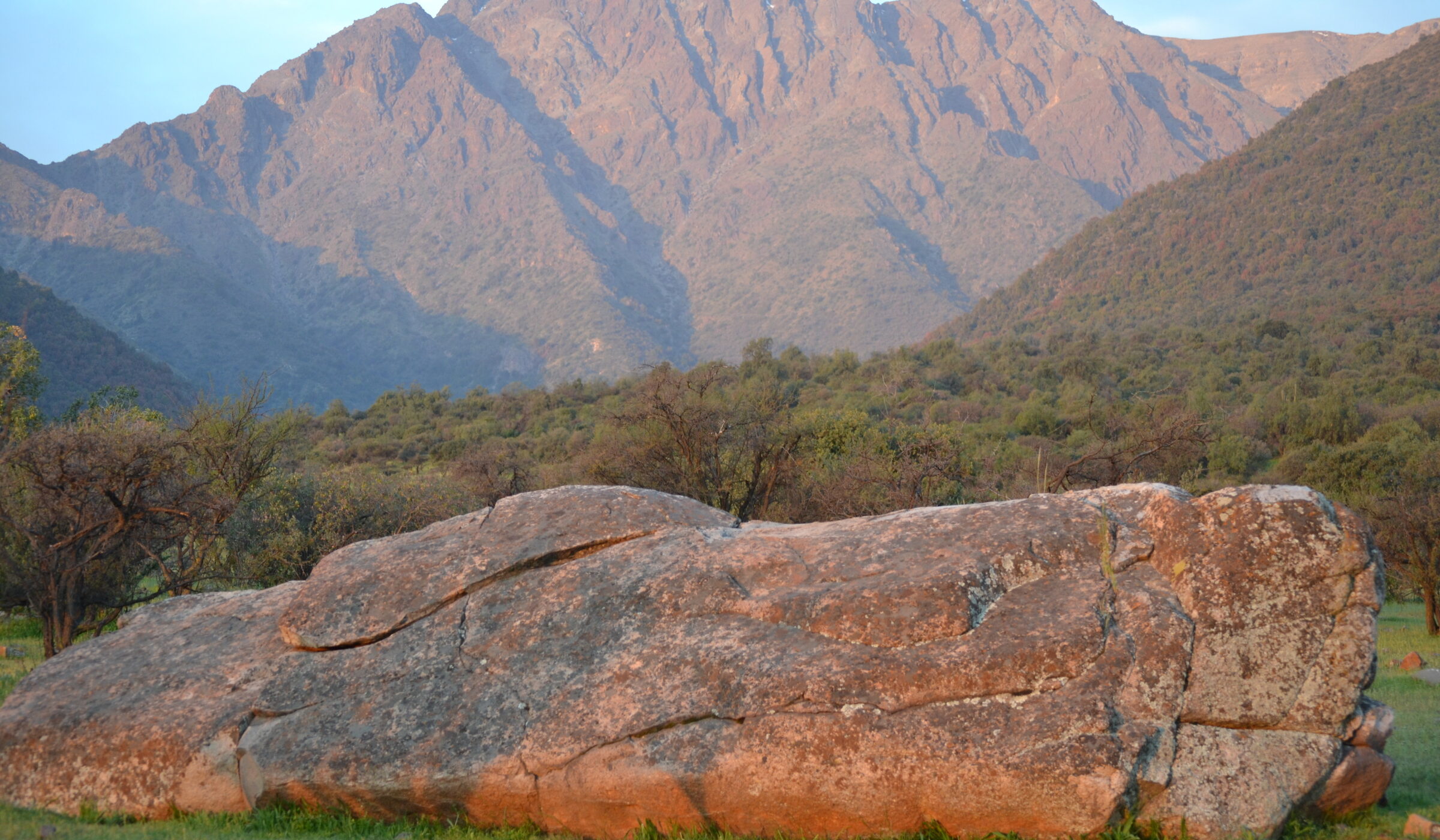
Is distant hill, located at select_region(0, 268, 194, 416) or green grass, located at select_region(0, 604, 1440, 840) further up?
distant hill, located at select_region(0, 268, 194, 416)

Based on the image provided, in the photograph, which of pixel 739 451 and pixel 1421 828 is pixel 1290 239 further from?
pixel 1421 828

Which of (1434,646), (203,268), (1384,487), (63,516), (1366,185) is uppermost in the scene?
(203,268)

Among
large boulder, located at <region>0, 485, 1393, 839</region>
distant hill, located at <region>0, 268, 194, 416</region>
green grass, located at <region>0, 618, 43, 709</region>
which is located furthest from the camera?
distant hill, located at <region>0, 268, 194, 416</region>

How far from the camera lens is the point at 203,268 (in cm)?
18900

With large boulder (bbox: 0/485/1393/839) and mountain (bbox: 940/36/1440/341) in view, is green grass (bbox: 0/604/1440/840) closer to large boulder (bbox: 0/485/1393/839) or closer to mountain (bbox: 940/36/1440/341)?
large boulder (bbox: 0/485/1393/839)

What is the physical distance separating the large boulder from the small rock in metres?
0.28

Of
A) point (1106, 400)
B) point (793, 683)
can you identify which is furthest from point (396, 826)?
point (1106, 400)

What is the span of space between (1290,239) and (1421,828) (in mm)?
104049

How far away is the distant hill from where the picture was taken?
79.6 meters

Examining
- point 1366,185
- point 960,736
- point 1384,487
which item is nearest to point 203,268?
point 1366,185

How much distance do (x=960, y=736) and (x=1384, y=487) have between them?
1416 inches

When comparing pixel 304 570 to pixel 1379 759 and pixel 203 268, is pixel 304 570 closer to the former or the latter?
pixel 1379 759

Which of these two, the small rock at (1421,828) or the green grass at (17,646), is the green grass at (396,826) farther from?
the green grass at (17,646)

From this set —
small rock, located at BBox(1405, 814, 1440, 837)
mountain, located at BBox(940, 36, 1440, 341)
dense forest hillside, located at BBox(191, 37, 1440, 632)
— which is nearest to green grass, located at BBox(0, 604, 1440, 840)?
small rock, located at BBox(1405, 814, 1440, 837)
